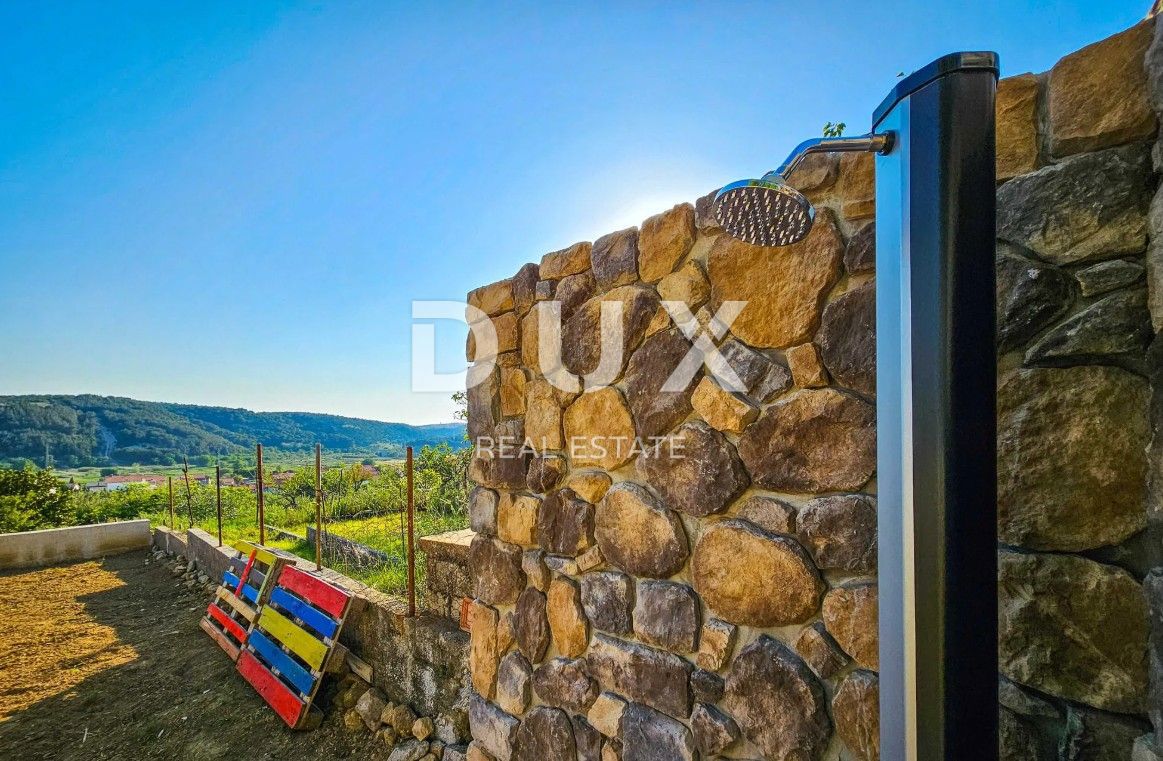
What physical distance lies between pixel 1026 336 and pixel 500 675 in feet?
5.64

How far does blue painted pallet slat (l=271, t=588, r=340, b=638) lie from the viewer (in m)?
2.99

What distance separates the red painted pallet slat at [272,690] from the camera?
277cm

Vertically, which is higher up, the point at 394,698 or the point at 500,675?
the point at 500,675

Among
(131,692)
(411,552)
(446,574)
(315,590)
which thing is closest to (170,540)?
(131,692)

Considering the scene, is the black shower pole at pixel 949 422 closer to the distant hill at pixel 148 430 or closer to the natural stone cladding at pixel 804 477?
the natural stone cladding at pixel 804 477

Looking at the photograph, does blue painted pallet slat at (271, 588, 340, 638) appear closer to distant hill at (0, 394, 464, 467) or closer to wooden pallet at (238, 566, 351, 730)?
wooden pallet at (238, 566, 351, 730)

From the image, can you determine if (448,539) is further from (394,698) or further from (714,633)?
(714,633)

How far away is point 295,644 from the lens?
3.14 meters

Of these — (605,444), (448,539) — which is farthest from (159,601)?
(605,444)

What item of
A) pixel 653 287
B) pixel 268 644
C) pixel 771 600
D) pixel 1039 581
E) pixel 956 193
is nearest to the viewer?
pixel 956 193

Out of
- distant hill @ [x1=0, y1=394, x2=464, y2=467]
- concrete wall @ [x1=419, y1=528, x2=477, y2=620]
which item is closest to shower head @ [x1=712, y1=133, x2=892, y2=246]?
concrete wall @ [x1=419, y1=528, x2=477, y2=620]

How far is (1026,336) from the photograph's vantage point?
0.78 meters

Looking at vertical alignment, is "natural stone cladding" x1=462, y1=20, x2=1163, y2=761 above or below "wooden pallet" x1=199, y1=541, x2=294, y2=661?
above

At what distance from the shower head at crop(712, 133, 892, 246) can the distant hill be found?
1662 centimetres
